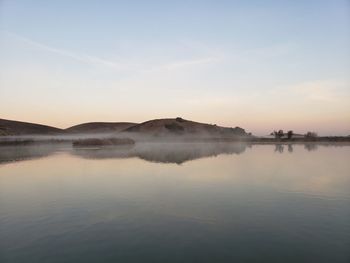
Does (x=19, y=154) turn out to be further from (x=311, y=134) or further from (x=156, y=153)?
(x=311, y=134)

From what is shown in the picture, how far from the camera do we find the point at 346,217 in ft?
44.3

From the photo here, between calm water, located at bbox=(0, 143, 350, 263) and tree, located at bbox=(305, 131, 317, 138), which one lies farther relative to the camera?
tree, located at bbox=(305, 131, 317, 138)

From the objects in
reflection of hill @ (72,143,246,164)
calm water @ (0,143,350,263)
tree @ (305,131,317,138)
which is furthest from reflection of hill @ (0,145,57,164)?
tree @ (305,131,317,138)

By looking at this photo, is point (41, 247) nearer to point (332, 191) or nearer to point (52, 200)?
point (52, 200)

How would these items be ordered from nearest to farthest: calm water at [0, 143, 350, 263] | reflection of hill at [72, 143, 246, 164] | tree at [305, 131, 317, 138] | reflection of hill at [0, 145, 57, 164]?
1. calm water at [0, 143, 350, 263]
2. reflection of hill at [0, 145, 57, 164]
3. reflection of hill at [72, 143, 246, 164]
4. tree at [305, 131, 317, 138]

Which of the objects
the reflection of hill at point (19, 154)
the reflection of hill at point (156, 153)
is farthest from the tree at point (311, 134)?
the reflection of hill at point (19, 154)

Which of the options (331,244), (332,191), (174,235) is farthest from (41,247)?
(332,191)

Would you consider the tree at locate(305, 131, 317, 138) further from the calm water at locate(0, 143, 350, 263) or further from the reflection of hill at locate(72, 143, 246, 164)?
the calm water at locate(0, 143, 350, 263)

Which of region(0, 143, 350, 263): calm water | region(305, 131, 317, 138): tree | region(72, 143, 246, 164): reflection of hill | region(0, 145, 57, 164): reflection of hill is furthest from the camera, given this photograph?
region(305, 131, 317, 138): tree

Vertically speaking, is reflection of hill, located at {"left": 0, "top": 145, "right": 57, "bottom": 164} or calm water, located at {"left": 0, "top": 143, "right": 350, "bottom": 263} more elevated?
reflection of hill, located at {"left": 0, "top": 145, "right": 57, "bottom": 164}

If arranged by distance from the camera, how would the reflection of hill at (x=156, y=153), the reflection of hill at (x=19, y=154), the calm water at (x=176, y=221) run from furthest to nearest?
the reflection of hill at (x=156, y=153)
the reflection of hill at (x=19, y=154)
the calm water at (x=176, y=221)

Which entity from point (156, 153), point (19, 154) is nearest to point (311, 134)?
point (156, 153)

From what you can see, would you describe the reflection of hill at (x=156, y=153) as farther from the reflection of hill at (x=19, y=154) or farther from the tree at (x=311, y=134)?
the tree at (x=311, y=134)

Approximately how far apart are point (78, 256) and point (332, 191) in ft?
54.4
